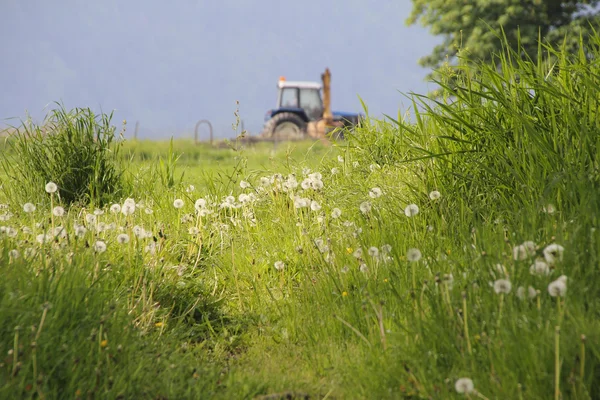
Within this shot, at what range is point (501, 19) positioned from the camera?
70.0 feet

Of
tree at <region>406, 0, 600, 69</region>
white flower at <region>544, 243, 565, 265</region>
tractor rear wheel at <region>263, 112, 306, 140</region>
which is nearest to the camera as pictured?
white flower at <region>544, 243, 565, 265</region>

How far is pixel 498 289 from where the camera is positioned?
2246mm

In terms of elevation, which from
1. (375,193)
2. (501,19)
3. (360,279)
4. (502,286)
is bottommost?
(360,279)

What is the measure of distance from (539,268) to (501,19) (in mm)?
21091

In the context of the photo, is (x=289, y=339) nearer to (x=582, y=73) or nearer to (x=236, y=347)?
(x=236, y=347)

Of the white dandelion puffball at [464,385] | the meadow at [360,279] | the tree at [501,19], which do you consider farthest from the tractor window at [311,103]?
the white dandelion puffball at [464,385]

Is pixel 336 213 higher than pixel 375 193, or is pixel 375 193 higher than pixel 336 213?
pixel 375 193

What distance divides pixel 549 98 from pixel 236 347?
2565 mm

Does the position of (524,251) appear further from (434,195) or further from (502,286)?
(434,195)

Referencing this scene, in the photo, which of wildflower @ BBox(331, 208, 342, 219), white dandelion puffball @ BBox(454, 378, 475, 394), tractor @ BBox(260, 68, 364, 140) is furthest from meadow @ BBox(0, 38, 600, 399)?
tractor @ BBox(260, 68, 364, 140)

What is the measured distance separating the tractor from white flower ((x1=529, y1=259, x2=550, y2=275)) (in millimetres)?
19857

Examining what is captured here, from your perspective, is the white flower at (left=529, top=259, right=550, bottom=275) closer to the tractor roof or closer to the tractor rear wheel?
the tractor rear wheel

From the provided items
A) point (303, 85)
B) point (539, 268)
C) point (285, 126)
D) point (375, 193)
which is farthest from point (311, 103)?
point (539, 268)

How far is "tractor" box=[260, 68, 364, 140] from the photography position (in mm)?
23203
